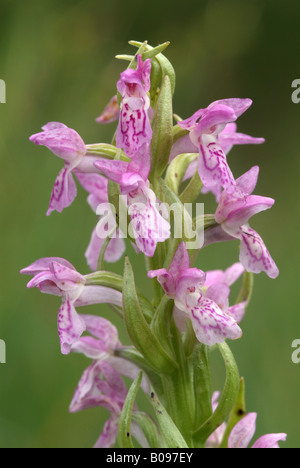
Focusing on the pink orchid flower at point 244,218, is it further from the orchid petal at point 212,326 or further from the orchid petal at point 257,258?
the orchid petal at point 212,326

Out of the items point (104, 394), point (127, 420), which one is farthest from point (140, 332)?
point (104, 394)

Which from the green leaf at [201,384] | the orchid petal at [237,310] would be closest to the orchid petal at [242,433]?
the green leaf at [201,384]

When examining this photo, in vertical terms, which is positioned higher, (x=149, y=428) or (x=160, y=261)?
(x=160, y=261)

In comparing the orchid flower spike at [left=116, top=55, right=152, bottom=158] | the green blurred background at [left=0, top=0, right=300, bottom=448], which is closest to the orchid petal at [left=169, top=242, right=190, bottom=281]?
the orchid flower spike at [left=116, top=55, right=152, bottom=158]

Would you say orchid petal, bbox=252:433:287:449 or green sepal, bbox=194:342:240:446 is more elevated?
green sepal, bbox=194:342:240:446

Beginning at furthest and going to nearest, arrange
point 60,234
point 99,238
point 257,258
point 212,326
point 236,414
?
1. point 60,234
2. point 99,238
3. point 236,414
4. point 257,258
5. point 212,326

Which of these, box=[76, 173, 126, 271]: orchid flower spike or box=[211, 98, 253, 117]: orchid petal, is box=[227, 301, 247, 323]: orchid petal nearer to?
box=[76, 173, 126, 271]: orchid flower spike

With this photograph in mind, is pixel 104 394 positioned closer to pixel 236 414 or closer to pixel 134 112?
pixel 236 414

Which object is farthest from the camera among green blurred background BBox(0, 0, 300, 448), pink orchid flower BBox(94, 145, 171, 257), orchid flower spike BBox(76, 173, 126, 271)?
green blurred background BBox(0, 0, 300, 448)

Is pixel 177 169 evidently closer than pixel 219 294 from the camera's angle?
No
